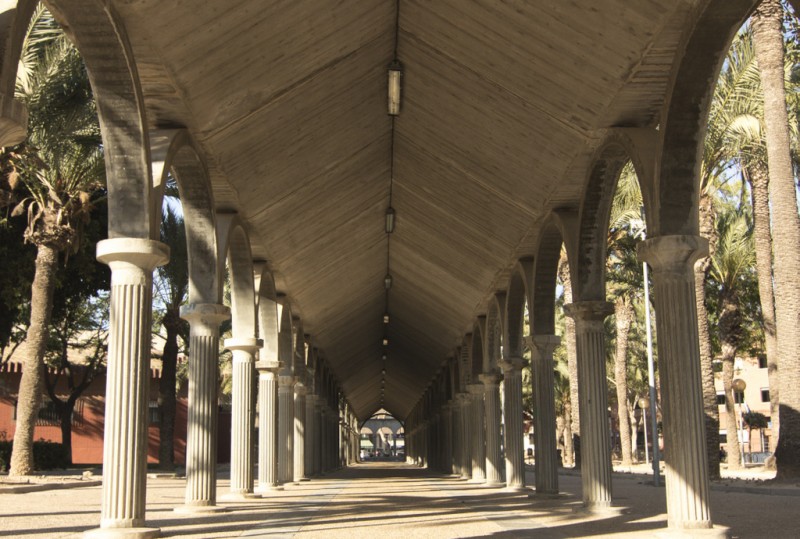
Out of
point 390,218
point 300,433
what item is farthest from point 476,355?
point 390,218

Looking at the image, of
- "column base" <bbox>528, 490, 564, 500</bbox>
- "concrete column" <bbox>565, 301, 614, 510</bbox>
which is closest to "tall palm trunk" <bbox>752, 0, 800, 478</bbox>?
"column base" <bbox>528, 490, 564, 500</bbox>

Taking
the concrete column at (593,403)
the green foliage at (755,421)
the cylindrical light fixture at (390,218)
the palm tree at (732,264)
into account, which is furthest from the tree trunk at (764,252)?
the green foliage at (755,421)

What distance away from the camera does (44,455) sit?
33594 millimetres

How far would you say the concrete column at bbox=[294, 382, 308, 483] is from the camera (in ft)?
99.5

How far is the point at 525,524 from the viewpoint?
13.5 meters

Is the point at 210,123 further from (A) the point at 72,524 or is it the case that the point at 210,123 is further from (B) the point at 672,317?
(B) the point at 672,317

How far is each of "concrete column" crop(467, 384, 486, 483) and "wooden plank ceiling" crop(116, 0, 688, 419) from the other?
7340 millimetres

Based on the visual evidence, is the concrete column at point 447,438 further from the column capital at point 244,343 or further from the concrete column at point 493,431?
the column capital at point 244,343

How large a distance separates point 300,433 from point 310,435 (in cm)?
365

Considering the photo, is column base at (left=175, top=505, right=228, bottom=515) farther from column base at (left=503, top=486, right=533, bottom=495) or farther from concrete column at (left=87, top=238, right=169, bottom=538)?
column base at (left=503, top=486, right=533, bottom=495)

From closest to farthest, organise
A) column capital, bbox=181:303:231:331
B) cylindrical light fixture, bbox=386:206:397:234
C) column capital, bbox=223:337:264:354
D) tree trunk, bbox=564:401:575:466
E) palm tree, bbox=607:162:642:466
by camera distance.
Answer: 1. column capital, bbox=181:303:231:331
2. column capital, bbox=223:337:264:354
3. cylindrical light fixture, bbox=386:206:397:234
4. palm tree, bbox=607:162:642:466
5. tree trunk, bbox=564:401:575:466

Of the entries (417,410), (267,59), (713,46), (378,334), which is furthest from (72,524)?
(417,410)

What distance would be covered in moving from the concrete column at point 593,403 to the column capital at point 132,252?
768cm

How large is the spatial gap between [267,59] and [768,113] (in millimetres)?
12939
